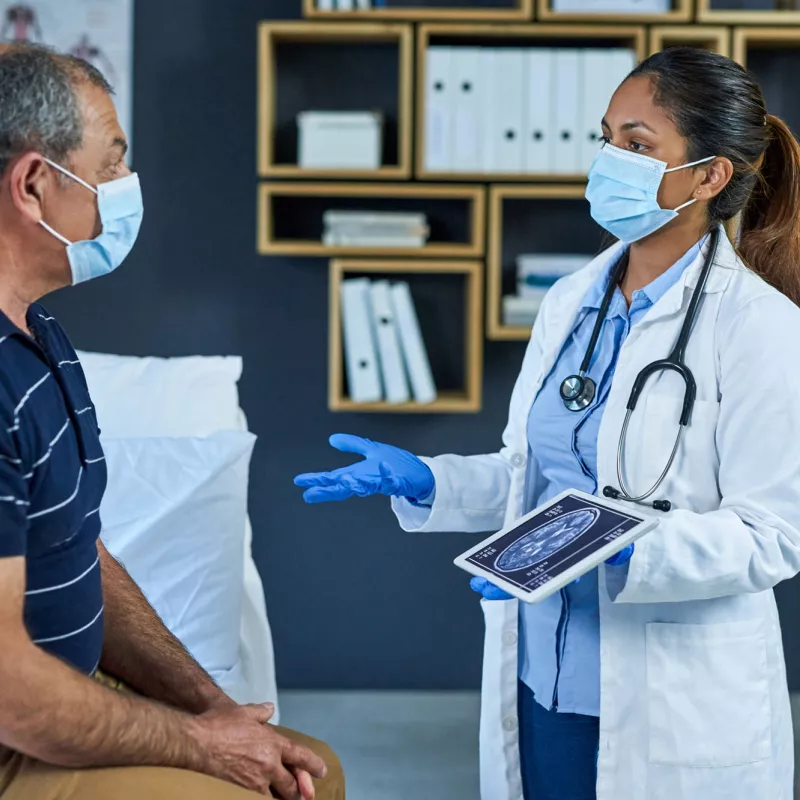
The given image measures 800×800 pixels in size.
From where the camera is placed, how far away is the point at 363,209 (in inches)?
101

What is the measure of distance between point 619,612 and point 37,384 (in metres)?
0.84

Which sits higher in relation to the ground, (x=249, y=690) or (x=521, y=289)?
(x=521, y=289)

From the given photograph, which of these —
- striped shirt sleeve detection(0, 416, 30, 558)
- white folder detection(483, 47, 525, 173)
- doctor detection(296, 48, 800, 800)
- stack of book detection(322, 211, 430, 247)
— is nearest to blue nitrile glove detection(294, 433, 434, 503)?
doctor detection(296, 48, 800, 800)

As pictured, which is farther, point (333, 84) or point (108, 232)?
point (333, 84)

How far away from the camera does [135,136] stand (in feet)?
8.30

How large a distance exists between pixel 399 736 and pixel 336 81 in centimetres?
168

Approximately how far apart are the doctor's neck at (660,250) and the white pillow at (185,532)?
0.86 metres

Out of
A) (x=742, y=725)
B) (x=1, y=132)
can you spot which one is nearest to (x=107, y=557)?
(x=1, y=132)

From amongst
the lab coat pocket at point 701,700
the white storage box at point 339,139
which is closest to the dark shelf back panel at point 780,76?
the white storage box at point 339,139

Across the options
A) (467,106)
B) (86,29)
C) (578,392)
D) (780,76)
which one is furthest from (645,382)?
(86,29)

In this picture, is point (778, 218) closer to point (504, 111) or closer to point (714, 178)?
point (714, 178)

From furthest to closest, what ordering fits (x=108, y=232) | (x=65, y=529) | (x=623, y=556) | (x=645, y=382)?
(x=645, y=382) → (x=623, y=556) → (x=108, y=232) → (x=65, y=529)

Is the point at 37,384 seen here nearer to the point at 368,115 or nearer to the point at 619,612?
the point at 619,612

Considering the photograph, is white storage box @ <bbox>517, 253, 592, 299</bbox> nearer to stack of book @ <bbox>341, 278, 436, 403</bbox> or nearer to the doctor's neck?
stack of book @ <bbox>341, 278, 436, 403</bbox>
